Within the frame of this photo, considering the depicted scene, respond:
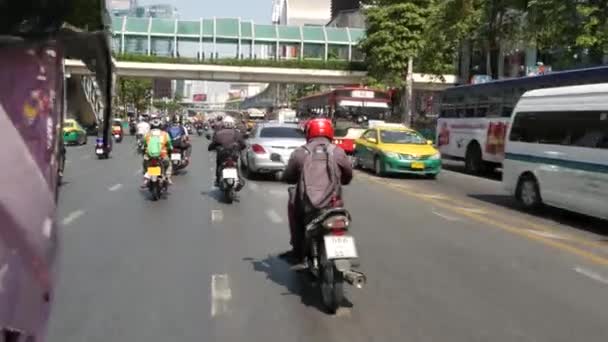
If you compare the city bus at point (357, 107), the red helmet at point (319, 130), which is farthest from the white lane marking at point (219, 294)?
the city bus at point (357, 107)

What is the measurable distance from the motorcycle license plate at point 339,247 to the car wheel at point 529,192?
307 inches

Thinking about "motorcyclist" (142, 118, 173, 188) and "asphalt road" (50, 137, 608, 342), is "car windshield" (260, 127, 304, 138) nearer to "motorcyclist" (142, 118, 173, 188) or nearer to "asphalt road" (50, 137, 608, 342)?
"motorcyclist" (142, 118, 173, 188)

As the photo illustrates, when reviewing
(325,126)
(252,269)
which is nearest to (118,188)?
(252,269)

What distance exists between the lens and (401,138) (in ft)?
72.1

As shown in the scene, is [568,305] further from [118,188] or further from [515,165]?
[118,188]

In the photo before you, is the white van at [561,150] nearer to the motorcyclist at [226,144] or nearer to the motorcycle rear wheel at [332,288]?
the motorcyclist at [226,144]

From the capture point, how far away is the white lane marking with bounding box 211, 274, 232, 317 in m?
5.95

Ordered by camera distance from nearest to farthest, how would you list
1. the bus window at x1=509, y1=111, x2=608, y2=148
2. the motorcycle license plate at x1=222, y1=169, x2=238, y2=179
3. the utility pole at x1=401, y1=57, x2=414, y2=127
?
the bus window at x1=509, y1=111, x2=608, y2=148 → the motorcycle license plate at x1=222, y1=169, x2=238, y2=179 → the utility pole at x1=401, y1=57, x2=414, y2=127

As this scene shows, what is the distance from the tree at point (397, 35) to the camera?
4484cm

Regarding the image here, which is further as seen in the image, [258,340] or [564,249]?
[564,249]

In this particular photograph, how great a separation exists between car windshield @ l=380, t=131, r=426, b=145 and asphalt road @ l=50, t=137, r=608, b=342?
805cm

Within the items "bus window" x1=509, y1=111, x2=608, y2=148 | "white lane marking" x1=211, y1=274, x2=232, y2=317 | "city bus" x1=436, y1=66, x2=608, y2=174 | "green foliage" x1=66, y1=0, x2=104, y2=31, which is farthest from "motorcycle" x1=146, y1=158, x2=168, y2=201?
"green foliage" x1=66, y1=0, x2=104, y2=31

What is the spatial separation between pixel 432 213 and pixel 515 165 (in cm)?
217

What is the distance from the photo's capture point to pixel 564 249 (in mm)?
9297
